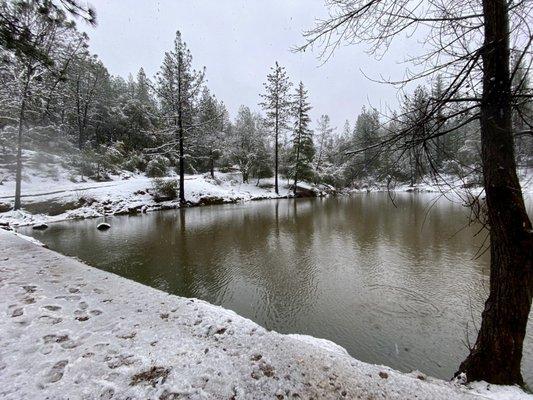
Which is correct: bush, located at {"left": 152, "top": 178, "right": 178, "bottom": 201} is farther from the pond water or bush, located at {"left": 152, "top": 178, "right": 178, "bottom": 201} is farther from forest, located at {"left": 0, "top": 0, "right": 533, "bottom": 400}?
forest, located at {"left": 0, "top": 0, "right": 533, "bottom": 400}

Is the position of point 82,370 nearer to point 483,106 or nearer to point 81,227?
point 483,106

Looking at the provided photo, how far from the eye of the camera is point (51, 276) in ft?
15.9

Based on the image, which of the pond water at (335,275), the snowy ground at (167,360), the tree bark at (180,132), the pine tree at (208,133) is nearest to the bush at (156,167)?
the pine tree at (208,133)

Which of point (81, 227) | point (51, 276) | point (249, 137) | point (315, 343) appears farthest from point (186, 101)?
point (315, 343)

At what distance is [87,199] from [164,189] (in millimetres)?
4766

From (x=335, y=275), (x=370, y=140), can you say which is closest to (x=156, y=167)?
(x=335, y=275)

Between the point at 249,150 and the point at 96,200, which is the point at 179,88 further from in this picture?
the point at 249,150

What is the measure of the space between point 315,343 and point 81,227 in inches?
493

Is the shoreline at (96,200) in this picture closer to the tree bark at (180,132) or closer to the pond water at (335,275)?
the tree bark at (180,132)

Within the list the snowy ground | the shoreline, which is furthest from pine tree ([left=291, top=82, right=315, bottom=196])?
the snowy ground

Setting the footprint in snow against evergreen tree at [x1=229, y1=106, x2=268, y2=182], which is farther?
evergreen tree at [x1=229, y1=106, x2=268, y2=182]

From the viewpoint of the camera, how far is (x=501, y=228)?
2.46m

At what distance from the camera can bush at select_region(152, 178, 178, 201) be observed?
19.5 metres

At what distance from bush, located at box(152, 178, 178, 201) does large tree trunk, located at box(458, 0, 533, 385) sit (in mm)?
19260
